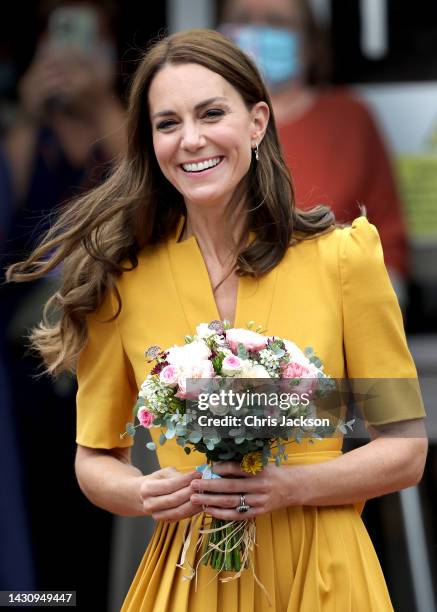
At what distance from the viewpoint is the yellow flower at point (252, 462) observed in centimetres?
243

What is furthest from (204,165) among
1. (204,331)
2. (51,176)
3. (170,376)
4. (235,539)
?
(51,176)

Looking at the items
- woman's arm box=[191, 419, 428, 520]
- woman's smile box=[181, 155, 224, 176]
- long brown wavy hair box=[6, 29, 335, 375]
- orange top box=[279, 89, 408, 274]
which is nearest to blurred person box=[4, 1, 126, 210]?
orange top box=[279, 89, 408, 274]

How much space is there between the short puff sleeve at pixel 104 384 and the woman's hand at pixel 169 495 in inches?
11.7

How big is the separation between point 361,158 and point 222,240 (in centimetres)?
218

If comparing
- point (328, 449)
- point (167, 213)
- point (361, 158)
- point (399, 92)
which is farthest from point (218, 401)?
point (399, 92)

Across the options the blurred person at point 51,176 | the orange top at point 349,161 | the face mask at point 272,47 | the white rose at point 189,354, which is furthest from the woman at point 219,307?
the blurred person at point 51,176

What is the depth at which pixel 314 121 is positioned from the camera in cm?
496

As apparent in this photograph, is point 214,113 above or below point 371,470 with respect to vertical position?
above

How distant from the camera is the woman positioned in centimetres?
258

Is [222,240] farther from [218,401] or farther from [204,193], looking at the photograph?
[218,401]

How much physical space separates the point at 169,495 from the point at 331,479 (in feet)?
1.02

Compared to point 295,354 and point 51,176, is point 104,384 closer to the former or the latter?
point 295,354

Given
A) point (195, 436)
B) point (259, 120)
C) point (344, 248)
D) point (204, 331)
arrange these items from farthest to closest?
point (259, 120), point (344, 248), point (204, 331), point (195, 436)

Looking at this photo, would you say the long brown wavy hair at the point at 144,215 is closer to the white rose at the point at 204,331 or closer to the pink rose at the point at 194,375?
the white rose at the point at 204,331
